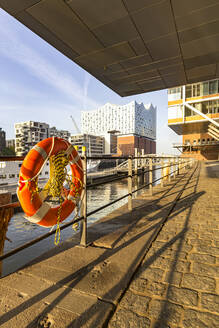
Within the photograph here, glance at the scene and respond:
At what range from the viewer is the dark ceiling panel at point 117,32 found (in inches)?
131

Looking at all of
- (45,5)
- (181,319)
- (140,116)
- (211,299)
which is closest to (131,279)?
(181,319)

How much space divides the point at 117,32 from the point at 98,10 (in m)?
0.64

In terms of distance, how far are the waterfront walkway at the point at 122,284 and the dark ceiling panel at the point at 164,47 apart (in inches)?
152

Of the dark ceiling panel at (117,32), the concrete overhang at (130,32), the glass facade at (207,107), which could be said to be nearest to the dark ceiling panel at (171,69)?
the concrete overhang at (130,32)

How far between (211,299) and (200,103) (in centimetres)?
3169

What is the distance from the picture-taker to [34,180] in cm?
188

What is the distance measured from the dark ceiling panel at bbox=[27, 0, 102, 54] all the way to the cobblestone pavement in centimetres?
393

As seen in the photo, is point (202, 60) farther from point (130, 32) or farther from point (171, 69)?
point (130, 32)

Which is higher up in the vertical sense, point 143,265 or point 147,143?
point 147,143

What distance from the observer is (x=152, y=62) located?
4832 millimetres

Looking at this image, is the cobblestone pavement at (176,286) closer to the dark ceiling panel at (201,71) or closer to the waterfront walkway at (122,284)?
the waterfront walkway at (122,284)

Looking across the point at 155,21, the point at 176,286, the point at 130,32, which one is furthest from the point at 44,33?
the point at 176,286

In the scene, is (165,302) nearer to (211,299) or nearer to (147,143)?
(211,299)

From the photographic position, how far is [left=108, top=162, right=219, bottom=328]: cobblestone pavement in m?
1.20
